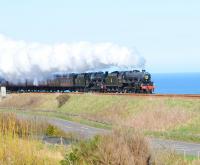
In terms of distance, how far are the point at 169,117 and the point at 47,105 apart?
28.8m

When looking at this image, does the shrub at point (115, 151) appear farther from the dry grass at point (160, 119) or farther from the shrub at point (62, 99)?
the shrub at point (62, 99)

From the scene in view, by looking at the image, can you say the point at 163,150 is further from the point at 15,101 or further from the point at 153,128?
the point at 15,101

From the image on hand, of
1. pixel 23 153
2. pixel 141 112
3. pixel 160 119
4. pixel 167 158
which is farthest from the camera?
pixel 141 112

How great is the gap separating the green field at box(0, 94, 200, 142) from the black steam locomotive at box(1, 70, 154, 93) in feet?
12.4

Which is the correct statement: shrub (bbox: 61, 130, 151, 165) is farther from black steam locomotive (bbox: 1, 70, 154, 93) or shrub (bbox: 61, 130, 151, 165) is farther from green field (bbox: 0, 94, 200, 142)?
black steam locomotive (bbox: 1, 70, 154, 93)

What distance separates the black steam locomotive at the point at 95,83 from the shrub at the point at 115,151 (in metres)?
46.6

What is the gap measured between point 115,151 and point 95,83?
55770 mm

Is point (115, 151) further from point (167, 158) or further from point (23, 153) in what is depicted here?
point (23, 153)

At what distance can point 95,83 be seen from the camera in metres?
69.2

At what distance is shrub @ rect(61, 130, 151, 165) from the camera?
13.5 m

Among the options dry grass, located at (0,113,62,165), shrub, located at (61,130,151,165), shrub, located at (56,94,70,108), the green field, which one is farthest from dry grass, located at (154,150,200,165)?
shrub, located at (56,94,70,108)

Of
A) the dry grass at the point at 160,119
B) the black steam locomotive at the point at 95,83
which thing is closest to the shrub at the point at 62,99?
the black steam locomotive at the point at 95,83

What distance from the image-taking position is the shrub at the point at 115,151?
1348 centimetres

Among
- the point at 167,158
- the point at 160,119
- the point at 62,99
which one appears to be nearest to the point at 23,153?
the point at 167,158
